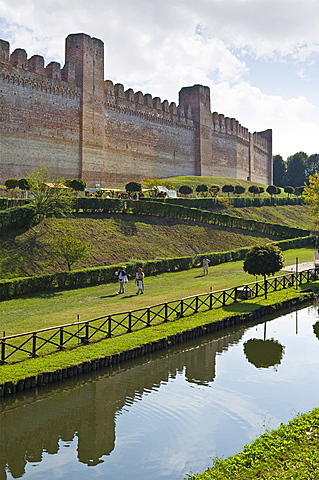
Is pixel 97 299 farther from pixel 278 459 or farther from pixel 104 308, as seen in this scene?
pixel 278 459

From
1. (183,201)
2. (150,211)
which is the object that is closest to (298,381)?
(150,211)

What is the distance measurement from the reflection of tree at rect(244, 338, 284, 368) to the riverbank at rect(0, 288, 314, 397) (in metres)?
1.28

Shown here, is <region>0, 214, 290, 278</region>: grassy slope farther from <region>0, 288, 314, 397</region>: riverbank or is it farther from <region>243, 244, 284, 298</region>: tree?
<region>0, 288, 314, 397</region>: riverbank

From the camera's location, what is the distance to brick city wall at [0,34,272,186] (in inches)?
1255

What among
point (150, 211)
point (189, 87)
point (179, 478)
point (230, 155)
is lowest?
point (179, 478)

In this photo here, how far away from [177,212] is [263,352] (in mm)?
18381

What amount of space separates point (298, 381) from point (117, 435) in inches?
159

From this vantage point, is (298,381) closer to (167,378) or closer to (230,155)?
(167,378)

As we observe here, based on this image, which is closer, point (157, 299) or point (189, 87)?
point (157, 299)

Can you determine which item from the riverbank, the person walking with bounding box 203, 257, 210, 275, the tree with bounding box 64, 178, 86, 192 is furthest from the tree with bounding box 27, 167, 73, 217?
the riverbank

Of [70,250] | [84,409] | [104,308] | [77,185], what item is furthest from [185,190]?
[84,409]

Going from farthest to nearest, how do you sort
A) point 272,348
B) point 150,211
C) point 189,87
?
1. point 189,87
2. point 150,211
3. point 272,348

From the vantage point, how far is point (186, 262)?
2350 cm

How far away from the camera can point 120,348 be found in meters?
10.7
